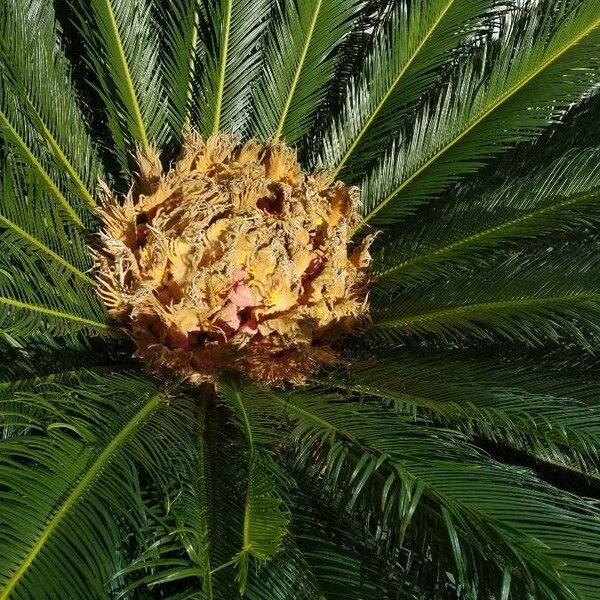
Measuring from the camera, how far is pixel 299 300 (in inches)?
62.9

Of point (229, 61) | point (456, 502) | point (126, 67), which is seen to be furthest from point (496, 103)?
point (456, 502)

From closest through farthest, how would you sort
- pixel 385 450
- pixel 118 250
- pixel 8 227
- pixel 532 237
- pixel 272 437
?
pixel 385 450
pixel 272 437
pixel 8 227
pixel 118 250
pixel 532 237

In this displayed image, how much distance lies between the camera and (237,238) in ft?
5.01

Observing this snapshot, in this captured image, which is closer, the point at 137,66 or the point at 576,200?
the point at 576,200

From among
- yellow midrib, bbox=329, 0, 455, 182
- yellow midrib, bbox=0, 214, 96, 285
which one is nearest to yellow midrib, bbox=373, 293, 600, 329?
yellow midrib, bbox=329, 0, 455, 182

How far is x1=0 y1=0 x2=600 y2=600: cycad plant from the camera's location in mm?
1024

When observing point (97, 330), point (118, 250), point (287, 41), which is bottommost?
point (97, 330)

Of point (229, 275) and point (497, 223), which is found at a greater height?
point (497, 223)

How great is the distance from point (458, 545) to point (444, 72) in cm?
134

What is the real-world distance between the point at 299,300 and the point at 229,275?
173 mm

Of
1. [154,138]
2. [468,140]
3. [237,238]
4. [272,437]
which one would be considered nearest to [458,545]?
[272,437]

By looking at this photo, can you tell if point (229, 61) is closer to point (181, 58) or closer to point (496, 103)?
point (181, 58)

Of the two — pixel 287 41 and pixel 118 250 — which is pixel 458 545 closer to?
pixel 118 250

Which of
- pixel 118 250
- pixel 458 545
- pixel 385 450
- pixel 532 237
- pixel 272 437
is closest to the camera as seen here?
pixel 458 545
